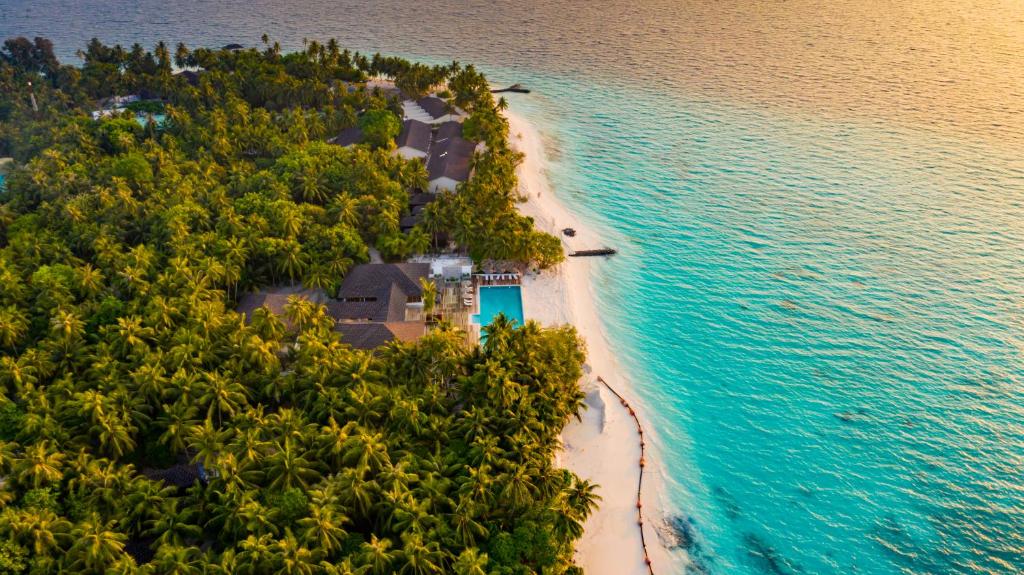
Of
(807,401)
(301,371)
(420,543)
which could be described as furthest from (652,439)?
(301,371)

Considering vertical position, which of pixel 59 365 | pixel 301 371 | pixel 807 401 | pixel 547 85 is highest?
pixel 547 85

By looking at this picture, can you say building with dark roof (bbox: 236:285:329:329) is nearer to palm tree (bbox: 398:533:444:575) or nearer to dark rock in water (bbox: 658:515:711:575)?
palm tree (bbox: 398:533:444:575)

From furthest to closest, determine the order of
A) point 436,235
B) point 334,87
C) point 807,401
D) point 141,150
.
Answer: point 334,87 < point 141,150 < point 436,235 < point 807,401

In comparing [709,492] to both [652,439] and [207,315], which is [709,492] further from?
[207,315]

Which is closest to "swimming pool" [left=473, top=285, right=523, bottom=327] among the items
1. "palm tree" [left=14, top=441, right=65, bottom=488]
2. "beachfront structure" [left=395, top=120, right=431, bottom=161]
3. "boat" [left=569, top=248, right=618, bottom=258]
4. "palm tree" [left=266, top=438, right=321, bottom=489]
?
"boat" [left=569, top=248, right=618, bottom=258]

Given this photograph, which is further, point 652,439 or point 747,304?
point 747,304

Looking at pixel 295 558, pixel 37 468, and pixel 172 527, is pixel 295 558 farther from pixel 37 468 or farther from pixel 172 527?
pixel 37 468

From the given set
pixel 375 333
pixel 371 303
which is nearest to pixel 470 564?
pixel 375 333
